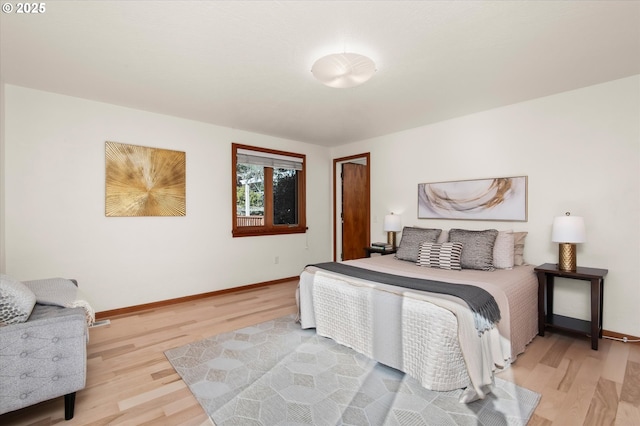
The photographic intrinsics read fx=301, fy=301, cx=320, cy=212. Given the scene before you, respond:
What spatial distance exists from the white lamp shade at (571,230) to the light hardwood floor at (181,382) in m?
0.95

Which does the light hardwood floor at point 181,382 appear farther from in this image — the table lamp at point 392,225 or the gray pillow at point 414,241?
the table lamp at point 392,225

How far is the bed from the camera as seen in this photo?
1.97 m

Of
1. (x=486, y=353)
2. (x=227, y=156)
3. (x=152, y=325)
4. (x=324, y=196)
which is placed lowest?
(x=152, y=325)

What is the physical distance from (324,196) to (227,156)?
2039mm

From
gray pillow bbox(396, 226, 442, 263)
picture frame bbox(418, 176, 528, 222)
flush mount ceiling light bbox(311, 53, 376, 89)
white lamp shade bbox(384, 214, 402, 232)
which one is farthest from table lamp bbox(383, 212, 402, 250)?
flush mount ceiling light bbox(311, 53, 376, 89)

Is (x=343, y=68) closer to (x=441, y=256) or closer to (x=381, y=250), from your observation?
(x=441, y=256)

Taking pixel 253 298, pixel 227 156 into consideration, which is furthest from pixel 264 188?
pixel 253 298

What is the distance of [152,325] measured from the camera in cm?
326

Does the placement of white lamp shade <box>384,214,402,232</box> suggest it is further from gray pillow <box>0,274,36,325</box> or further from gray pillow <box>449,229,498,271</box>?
gray pillow <box>0,274,36,325</box>

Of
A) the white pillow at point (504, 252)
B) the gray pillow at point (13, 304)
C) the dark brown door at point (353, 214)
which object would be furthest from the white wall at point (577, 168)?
the gray pillow at point (13, 304)

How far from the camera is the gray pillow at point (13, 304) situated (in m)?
1.72

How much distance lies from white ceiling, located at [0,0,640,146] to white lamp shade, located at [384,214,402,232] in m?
1.64

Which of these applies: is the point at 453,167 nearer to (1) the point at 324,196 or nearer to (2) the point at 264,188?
(1) the point at 324,196

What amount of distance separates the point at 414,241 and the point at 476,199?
94cm
